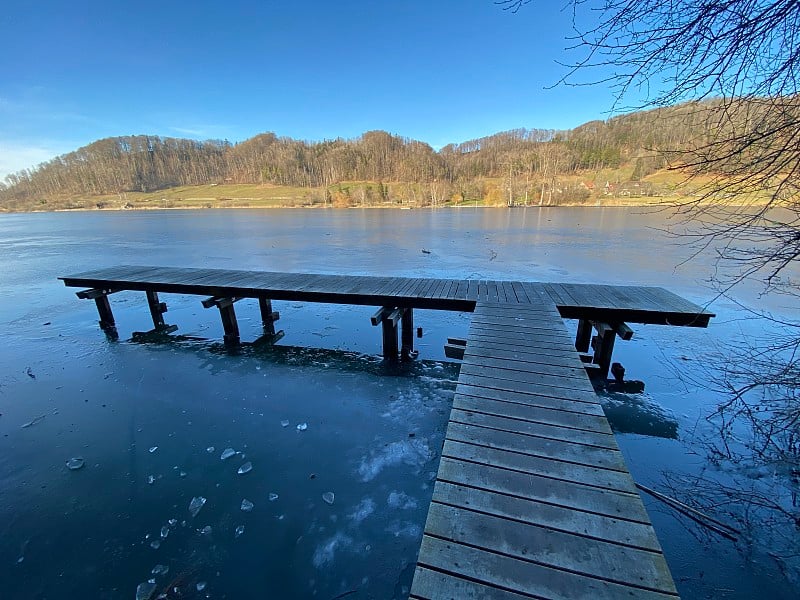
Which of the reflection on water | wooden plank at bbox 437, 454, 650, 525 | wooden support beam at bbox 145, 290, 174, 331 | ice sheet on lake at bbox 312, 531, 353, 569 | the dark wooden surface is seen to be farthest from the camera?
wooden support beam at bbox 145, 290, 174, 331

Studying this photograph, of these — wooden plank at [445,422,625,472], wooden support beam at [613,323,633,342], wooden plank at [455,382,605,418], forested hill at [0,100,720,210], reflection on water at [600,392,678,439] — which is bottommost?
reflection on water at [600,392,678,439]

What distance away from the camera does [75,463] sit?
4.25 meters

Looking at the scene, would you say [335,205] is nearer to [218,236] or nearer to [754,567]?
[218,236]

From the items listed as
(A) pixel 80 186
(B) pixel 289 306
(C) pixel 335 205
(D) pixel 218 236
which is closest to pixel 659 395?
(B) pixel 289 306

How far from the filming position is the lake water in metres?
2.99

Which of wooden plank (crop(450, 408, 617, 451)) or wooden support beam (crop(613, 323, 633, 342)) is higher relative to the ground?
wooden plank (crop(450, 408, 617, 451))

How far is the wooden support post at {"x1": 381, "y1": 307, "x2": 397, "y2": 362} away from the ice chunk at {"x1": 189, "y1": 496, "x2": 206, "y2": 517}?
382 cm

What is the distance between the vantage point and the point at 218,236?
28.2m

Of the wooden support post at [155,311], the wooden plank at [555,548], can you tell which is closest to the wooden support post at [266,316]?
the wooden support post at [155,311]

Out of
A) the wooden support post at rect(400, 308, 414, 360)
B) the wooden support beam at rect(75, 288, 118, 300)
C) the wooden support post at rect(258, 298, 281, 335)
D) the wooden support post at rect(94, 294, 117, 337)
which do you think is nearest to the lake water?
the wooden support post at rect(94, 294, 117, 337)

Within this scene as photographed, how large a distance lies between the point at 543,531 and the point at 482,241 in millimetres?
23239

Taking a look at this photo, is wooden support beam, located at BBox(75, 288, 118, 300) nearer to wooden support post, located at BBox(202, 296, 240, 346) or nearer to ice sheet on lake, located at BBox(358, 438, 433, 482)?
wooden support post, located at BBox(202, 296, 240, 346)

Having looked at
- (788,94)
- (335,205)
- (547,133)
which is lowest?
(335,205)

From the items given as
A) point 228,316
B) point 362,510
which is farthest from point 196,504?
point 228,316
